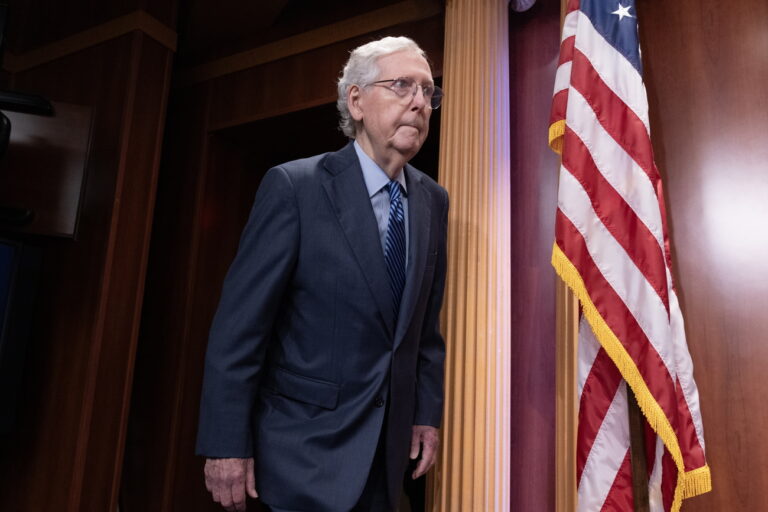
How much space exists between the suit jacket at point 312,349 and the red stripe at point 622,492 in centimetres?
73

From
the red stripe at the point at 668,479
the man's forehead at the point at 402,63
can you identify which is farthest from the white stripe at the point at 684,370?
the man's forehead at the point at 402,63

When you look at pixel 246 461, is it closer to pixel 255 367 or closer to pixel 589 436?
pixel 255 367

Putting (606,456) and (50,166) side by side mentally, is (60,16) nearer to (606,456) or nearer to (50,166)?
(50,166)

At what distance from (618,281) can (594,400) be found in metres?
0.39

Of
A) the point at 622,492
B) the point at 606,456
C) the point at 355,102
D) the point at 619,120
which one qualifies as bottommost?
the point at 622,492

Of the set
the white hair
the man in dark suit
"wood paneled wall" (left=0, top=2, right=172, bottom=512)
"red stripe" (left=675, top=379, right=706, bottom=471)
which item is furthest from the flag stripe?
"wood paneled wall" (left=0, top=2, right=172, bottom=512)

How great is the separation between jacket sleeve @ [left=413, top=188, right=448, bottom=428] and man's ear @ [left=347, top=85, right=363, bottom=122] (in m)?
0.40

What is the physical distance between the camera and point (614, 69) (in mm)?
2127

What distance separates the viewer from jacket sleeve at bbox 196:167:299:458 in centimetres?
148

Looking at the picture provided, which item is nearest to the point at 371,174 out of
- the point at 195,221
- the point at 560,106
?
the point at 560,106

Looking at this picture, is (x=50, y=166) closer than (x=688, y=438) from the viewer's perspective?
No

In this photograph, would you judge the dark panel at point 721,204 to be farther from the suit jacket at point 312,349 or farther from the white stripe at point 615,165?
the suit jacket at point 312,349

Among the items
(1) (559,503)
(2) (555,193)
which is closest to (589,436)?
(1) (559,503)

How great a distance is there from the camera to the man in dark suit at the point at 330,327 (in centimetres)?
149
